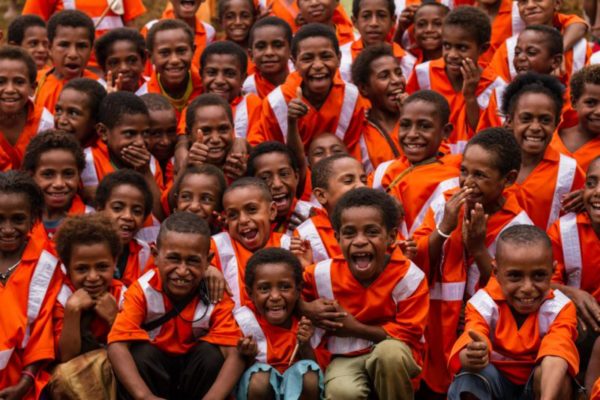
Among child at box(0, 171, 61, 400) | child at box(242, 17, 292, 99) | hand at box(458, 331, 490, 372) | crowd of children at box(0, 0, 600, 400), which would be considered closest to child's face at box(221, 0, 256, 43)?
child at box(242, 17, 292, 99)

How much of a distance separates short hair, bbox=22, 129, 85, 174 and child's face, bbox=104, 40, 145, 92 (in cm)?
144

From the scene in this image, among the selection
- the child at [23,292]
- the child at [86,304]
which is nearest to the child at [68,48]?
the child at [23,292]

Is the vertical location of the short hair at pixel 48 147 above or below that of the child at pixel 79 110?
below

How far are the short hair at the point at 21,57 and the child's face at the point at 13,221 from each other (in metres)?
1.39

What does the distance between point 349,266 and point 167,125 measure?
Answer: 71.0 inches

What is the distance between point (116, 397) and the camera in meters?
A: 4.94

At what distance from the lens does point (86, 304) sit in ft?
16.4

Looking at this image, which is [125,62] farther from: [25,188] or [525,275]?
[525,275]

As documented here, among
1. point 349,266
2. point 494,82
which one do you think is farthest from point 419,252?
point 494,82

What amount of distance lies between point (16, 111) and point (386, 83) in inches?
83.9

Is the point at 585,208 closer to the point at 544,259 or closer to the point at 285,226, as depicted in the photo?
the point at 544,259

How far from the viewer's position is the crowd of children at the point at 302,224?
16.0ft

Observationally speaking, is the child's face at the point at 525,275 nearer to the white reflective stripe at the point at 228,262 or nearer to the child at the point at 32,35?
the white reflective stripe at the point at 228,262

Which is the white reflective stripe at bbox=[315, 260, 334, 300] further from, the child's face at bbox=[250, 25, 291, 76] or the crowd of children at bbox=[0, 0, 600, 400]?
the child's face at bbox=[250, 25, 291, 76]
